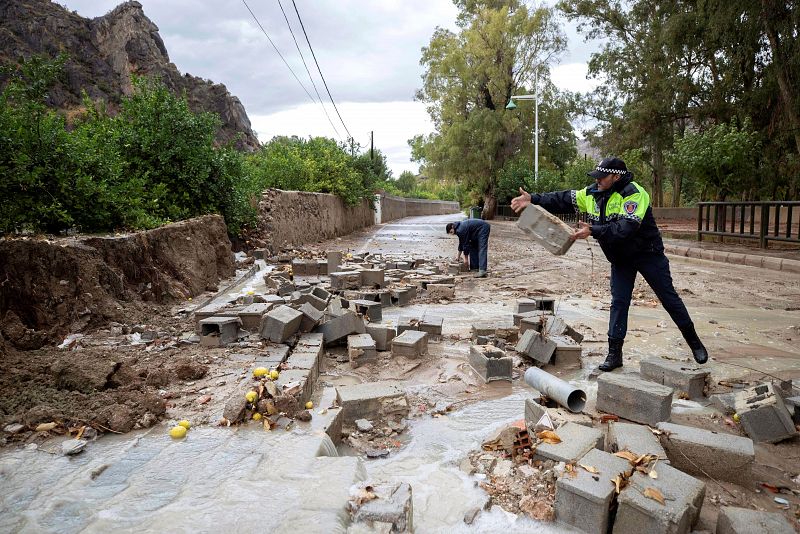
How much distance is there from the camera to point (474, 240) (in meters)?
11.2

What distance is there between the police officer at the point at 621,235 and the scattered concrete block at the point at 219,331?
9.97 ft

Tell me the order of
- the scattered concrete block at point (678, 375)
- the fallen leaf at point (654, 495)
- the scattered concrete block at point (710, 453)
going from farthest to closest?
the scattered concrete block at point (678, 375) < the scattered concrete block at point (710, 453) < the fallen leaf at point (654, 495)

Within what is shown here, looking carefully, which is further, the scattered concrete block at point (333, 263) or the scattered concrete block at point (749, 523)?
the scattered concrete block at point (333, 263)

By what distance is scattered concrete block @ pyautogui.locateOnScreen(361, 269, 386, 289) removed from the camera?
8.96m

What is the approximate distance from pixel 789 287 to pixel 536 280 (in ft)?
14.4

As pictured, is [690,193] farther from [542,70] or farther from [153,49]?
[153,49]

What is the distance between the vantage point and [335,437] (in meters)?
3.44

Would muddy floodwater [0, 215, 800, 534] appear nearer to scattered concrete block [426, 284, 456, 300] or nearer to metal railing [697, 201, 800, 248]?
scattered concrete block [426, 284, 456, 300]

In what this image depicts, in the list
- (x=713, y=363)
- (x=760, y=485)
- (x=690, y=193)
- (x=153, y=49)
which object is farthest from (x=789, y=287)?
(x=153, y=49)

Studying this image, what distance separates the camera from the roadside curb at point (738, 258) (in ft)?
36.4

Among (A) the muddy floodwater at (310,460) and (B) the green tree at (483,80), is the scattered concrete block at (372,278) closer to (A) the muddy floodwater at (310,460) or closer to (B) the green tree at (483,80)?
(A) the muddy floodwater at (310,460)

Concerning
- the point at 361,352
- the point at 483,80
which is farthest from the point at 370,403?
the point at 483,80

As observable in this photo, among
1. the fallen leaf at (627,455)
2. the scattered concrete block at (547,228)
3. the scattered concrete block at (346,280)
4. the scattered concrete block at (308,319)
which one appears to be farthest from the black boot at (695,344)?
the scattered concrete block at (346,280)

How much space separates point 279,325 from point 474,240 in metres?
6.83
